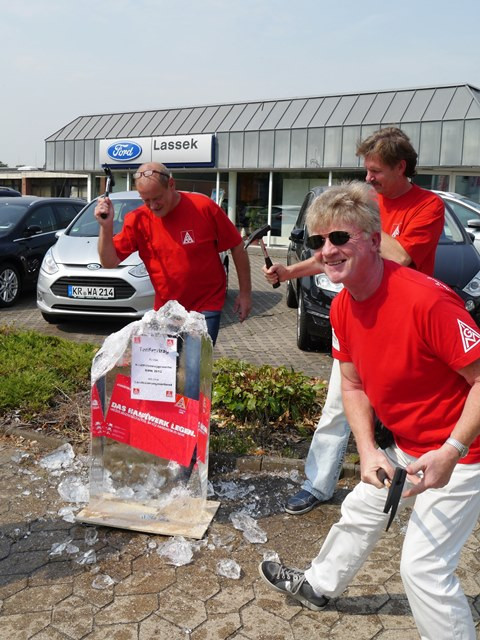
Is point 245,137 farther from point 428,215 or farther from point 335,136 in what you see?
point 428,215

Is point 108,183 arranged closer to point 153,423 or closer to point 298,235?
point 153,423

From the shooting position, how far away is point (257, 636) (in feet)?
9.34

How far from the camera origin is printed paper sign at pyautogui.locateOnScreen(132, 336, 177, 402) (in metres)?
3.78

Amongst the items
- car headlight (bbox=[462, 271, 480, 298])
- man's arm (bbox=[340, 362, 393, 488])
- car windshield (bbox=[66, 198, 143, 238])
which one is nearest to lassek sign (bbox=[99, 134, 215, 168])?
car windshield (bbox=[66, 198, 143, 238])

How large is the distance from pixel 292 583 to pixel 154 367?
56.0 inches

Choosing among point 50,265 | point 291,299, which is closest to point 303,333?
point 291,299

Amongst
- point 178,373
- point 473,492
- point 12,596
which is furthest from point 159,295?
point 473,492

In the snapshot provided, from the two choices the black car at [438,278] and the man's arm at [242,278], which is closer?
the man's arm at [242,278]

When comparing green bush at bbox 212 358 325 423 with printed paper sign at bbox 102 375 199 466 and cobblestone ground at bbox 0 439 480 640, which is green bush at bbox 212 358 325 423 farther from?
printed paper sign at bbox 102 375 199 466

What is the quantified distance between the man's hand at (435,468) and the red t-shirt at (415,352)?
0.16 meters

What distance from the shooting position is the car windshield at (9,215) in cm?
1141

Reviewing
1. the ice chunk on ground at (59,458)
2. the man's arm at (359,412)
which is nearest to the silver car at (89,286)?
the ice chunk on ground at (59,458)

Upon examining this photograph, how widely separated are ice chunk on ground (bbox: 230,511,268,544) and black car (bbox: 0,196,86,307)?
826 centimetres

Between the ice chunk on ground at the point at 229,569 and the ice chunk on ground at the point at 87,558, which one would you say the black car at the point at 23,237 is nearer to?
the ice chunk on ground at the point at 87,558
